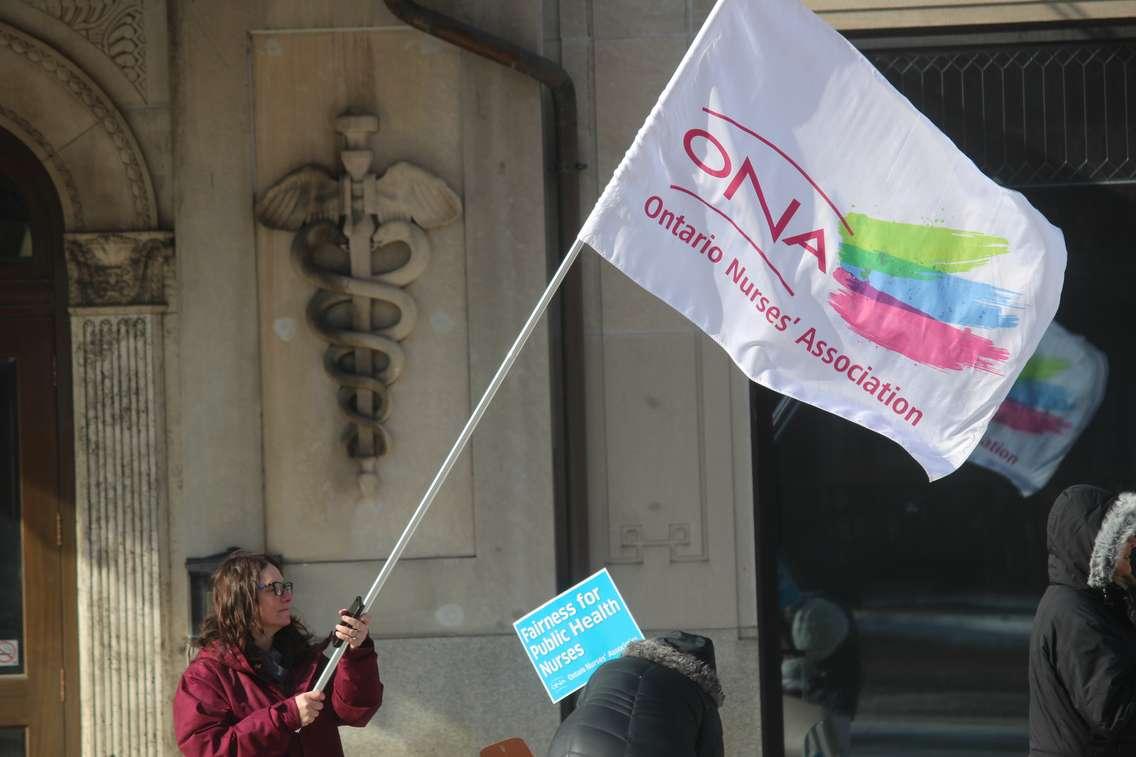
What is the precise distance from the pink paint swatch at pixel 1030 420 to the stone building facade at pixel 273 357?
7.54ft

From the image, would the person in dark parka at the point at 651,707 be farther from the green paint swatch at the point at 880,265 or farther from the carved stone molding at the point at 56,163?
the carved stone molding at the point at 56,163

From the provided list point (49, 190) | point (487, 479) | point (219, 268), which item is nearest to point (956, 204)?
point (487, 479)

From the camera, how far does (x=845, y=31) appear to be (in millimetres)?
7945

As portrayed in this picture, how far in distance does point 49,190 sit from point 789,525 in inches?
157

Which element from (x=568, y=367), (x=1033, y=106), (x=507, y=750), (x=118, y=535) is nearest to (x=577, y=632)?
(x=507, y=750)

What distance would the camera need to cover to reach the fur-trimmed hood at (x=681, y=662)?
14.0 feet

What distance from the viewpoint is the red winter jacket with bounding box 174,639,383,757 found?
4680 millimetres

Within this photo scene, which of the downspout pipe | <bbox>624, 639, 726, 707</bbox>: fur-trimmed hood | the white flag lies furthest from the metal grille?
<bbox>624, 639, 726, 707</bbox>: fur-trimmed hood

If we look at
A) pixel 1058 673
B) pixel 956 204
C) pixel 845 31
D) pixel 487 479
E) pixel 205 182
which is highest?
pixel 845 31

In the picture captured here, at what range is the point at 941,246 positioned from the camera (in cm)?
461

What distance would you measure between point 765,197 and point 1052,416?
13.0ft

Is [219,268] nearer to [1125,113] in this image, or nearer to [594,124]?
[594,124]

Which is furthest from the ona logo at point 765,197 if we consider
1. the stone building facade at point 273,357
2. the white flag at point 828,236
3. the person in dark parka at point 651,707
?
the stone building facade at point 273,357

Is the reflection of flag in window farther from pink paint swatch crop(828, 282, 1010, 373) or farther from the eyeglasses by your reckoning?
the eyeglasses
